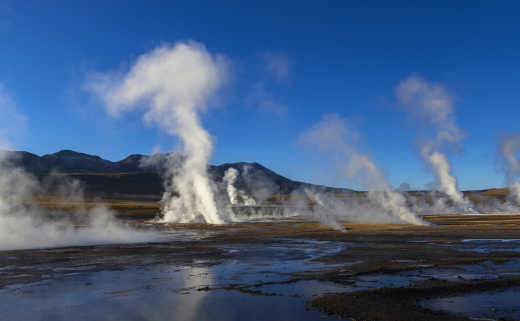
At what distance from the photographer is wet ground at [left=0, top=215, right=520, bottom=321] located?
12836 millimetres

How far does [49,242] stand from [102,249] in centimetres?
782

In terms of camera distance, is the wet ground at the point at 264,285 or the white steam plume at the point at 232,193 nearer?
the wet ground at the point at 264,285

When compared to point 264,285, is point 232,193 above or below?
above

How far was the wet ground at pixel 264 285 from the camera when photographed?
12.8 m

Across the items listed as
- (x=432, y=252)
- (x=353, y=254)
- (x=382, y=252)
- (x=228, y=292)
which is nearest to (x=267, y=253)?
(x=353, y=254)

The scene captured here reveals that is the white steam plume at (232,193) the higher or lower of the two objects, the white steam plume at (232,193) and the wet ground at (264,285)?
the higher

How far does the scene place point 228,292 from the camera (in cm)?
1576

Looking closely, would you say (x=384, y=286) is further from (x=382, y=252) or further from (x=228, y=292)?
(x=382, y=252)

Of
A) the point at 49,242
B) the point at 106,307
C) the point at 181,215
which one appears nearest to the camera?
the point at 106,307

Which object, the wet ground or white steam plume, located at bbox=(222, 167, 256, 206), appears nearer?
the wet ground

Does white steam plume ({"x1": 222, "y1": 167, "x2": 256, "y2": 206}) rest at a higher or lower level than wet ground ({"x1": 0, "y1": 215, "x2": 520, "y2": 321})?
higher

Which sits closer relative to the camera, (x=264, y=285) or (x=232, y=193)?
(x=264, y=285)

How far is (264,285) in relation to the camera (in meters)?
17.0

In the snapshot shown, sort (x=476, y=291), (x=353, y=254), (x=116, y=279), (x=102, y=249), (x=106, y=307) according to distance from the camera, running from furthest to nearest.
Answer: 1. (x=102, y=249)
2. (x=353, y=254)
3. (x=116, y=279)
4. (x=476, y=291)
5. (x=106, y=307)
